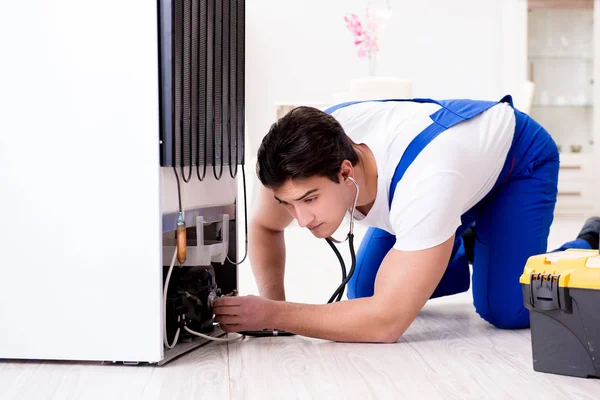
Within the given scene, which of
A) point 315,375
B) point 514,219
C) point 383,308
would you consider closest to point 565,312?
point 383,308

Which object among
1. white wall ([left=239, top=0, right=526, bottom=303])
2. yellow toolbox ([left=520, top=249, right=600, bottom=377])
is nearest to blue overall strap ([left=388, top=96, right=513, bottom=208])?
yellow toolbox ([left=520, top=249, right=600, bottom=377])

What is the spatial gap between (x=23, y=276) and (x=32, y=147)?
243 mm

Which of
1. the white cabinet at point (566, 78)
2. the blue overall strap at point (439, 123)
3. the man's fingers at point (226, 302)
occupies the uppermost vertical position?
the white cabinet at point (566, 78)

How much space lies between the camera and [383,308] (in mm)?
1503

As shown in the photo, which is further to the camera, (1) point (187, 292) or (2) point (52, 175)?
(1) point (187, 292)

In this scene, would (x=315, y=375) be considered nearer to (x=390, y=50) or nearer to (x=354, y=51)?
(x=354, y=51)

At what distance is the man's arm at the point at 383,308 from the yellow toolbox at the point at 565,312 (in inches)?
7.9

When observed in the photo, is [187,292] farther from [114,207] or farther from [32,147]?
[32,147]

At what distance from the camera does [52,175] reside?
1.39m

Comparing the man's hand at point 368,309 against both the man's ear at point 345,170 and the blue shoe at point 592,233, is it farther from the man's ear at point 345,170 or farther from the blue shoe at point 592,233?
the blue shoe at point 592,233

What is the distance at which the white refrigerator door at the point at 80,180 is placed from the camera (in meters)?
1.35

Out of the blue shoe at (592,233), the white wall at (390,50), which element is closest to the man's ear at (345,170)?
the blue shoe at (592,233)

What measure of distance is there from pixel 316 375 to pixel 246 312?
238 millimetres

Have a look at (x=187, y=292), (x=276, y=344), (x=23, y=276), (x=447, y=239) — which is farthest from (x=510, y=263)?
(x=23, y=276)
